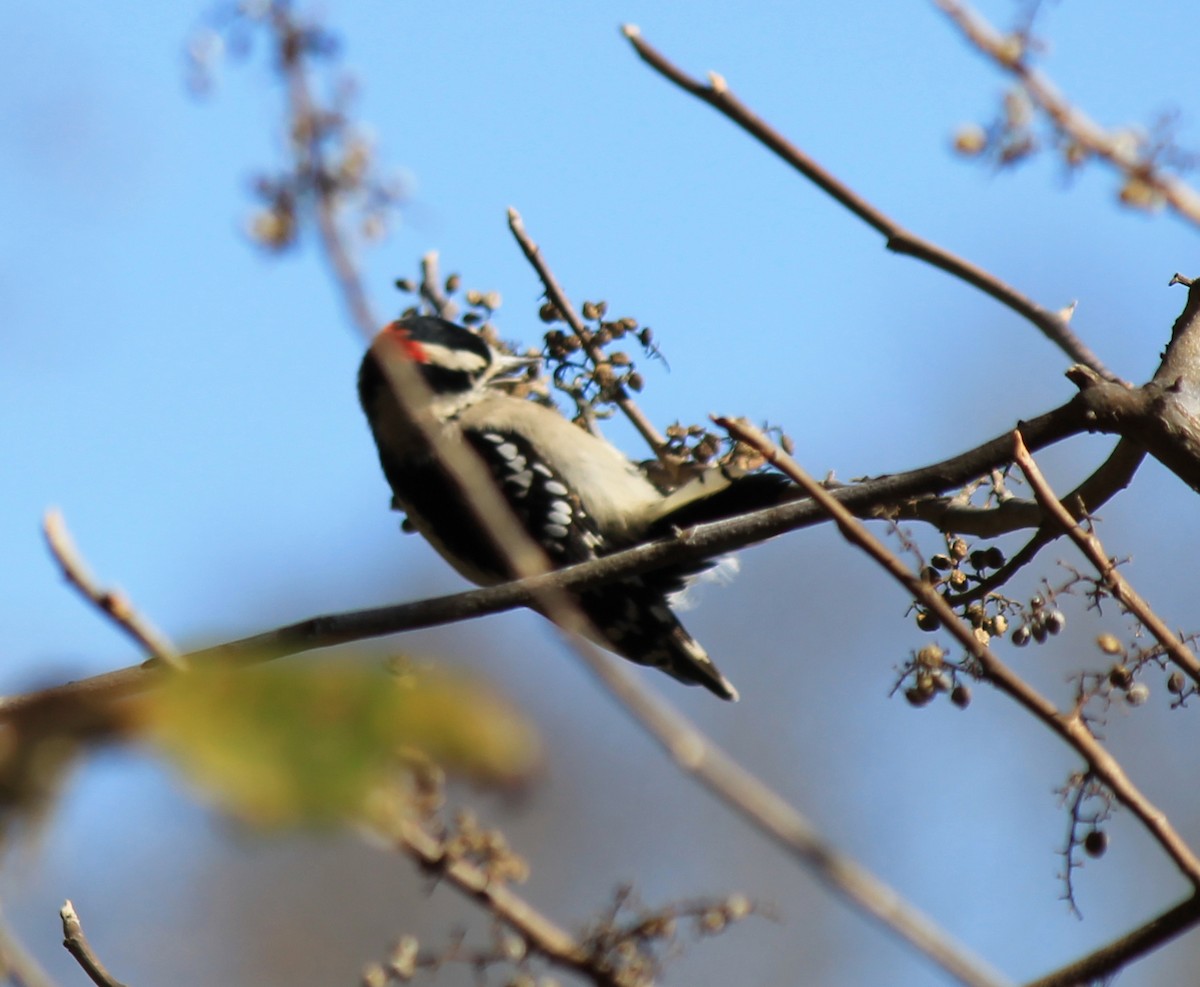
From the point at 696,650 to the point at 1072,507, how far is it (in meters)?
1.97

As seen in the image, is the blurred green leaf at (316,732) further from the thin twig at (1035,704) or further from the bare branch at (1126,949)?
the bare branch at (1126,949)

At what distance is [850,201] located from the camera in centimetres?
195

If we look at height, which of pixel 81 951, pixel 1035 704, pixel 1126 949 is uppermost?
pixel 81 951

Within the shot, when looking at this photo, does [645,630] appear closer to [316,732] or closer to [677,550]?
[677,550]

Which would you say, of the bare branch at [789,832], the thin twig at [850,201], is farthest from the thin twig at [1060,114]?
the bare branch at [789,832]

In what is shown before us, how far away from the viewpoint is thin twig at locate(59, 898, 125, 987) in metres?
2.08

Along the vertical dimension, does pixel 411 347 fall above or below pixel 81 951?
above

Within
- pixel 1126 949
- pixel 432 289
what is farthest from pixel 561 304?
pixel 1126 949

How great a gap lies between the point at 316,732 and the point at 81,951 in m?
1.45

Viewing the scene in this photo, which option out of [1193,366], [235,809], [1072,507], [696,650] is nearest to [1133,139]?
[1193,366]

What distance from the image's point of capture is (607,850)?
1227cm

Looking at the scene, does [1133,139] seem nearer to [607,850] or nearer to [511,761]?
[511,761]

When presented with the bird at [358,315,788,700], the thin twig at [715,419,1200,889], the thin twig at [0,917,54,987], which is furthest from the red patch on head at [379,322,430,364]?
the thin twig at [0,917,54,987]

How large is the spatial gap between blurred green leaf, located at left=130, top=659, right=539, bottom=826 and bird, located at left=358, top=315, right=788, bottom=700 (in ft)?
10.3
